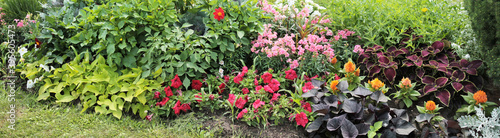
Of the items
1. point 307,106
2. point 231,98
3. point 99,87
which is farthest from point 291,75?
point 99,87

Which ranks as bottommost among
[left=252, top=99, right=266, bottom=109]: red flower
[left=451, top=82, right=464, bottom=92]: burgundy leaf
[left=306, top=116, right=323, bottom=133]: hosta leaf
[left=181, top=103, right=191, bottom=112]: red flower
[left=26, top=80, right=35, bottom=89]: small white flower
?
[left=306, top=116, right=323, bottom=133]: hosta leaf

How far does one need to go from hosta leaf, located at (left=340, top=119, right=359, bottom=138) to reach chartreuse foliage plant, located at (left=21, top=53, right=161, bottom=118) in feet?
5.96

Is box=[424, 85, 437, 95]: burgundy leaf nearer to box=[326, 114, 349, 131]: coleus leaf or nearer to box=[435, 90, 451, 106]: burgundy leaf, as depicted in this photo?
box=[435, 90, 451, 106]: burgundy leaf

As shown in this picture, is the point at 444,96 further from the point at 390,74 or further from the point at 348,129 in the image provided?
the point at 348,129

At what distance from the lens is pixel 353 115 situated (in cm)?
275

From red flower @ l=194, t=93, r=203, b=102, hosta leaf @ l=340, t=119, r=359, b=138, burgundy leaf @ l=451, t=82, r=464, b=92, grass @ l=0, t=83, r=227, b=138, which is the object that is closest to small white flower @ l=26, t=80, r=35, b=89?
grass @ l=0, t=83, r=227, b=138

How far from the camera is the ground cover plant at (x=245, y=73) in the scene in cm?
288

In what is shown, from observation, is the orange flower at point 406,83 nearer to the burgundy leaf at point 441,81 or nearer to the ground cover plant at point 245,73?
the ground cover plant at point 245,73

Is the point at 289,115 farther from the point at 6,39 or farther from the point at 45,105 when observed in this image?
the point at 6,39

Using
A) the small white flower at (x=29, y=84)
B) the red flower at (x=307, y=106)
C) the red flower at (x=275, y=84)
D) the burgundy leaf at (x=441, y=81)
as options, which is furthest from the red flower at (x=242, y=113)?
the small white flower at (x=29, y=84)

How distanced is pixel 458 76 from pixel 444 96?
26 cm

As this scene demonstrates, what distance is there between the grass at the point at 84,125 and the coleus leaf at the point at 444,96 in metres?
1.98

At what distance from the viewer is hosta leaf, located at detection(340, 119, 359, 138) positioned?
255 cm

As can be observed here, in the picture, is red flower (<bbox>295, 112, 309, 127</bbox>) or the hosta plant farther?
red flower (<bbox>295, 112, 309, 127</bbox>)
